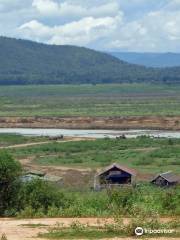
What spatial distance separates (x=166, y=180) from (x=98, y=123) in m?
47.4

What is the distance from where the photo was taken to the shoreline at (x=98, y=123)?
77.7m

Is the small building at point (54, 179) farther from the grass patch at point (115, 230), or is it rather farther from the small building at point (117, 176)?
the grass patch at point (115, 230)

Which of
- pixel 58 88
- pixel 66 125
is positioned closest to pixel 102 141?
pixel 66 125

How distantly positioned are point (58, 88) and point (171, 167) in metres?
126

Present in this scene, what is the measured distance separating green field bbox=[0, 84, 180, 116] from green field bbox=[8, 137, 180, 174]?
3292 cm

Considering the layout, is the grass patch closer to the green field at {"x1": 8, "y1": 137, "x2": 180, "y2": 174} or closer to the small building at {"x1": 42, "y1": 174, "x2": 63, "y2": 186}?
the small building at {"x1": 42, "y1": 174, "x2": 63, "y2": 186}

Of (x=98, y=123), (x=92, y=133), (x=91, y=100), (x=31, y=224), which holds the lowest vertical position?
(x=31, y=224)

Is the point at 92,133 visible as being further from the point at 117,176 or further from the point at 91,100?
the point at 91,100

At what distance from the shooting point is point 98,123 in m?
80.7

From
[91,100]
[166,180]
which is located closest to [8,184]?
[166,180]

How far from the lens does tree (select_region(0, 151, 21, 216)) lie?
2042cm

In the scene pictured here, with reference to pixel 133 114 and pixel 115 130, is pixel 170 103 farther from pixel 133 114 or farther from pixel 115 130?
pixel 115 130

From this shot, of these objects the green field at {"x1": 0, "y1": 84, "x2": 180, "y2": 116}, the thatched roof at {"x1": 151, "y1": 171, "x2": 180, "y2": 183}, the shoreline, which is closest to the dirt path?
the thatched roof at {"x1": 151, "y1": 171, "x2": 180, "y2": 183}

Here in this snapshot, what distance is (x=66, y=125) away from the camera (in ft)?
267
